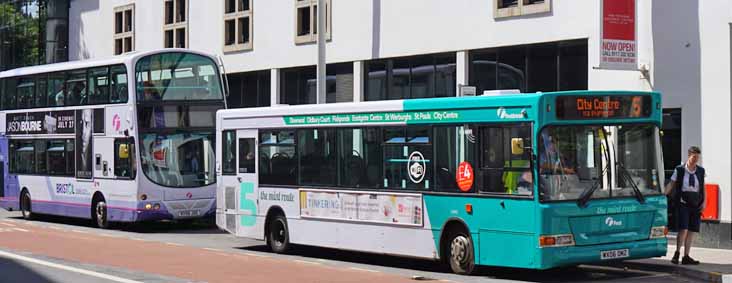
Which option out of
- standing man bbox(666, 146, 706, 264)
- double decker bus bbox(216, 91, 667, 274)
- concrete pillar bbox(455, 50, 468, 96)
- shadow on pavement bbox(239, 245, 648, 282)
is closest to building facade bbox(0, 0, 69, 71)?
concrete pillar bbox(455, 50, 468, 96)

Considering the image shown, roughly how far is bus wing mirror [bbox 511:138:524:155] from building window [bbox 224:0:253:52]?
20.1 m

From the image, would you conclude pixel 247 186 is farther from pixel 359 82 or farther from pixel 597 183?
pixel 359 82

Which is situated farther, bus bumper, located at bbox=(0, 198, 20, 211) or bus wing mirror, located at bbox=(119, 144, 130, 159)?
bus bumper, located at bbox=(0, 198, 20, 211)

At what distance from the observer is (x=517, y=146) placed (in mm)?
15703

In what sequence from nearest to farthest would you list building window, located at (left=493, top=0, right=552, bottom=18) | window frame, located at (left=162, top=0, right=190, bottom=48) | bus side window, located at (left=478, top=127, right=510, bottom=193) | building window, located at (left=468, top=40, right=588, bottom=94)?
1. bus side window, located at (left=478, top=127, right=510, bottom=193)
2. building window, located at (left=468, top=40, right=588, bottom=94)
3. building window, located at (left=493, top=0, right=552, bottom=18)
4. window frame, located at (left=162, top=0, right=190, bottom=48)

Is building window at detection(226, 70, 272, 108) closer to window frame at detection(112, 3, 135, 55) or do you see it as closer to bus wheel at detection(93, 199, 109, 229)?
window frame at detection(112, 3, 135, 55)

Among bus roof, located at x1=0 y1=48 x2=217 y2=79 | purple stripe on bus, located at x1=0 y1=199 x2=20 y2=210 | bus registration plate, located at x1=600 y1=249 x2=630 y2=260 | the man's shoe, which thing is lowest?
the man's shoe

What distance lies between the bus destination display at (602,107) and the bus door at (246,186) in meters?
7.44

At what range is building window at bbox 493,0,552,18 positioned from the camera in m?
24.2

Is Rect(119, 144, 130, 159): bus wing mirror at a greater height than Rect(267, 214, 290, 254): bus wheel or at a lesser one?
greater

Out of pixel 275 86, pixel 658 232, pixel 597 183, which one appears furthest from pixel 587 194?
pixel 275 86

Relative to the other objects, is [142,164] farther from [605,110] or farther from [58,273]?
[605,110]

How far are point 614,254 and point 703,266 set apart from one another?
2.45 m

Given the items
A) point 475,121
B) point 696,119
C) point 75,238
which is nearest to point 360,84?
point 75,238
